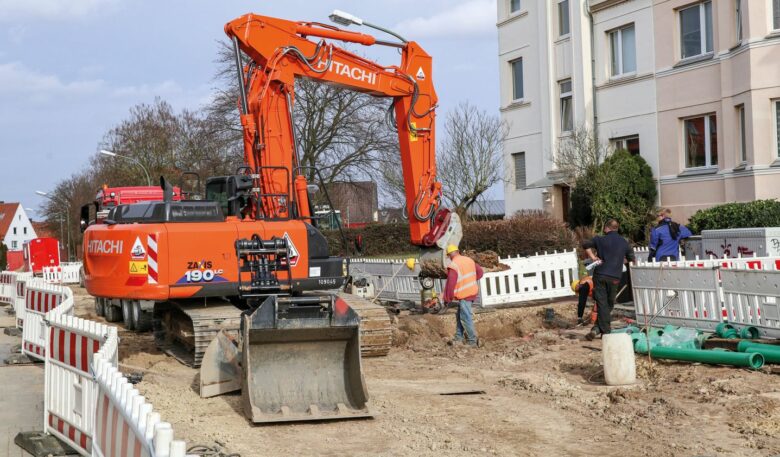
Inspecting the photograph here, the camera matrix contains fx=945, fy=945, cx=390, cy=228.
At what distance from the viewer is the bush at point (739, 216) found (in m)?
20.5

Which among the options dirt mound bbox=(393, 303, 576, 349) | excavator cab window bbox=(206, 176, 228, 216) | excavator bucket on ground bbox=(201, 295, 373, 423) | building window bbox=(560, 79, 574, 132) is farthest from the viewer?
building window bbox=(560, 79, 574, 132)

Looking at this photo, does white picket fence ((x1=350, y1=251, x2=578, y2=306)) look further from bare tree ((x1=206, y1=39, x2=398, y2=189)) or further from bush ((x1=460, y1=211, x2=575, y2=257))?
bare tree ((x1=206, y1=39, x2=398, y2=189))

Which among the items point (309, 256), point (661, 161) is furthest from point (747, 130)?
point (309, 256)

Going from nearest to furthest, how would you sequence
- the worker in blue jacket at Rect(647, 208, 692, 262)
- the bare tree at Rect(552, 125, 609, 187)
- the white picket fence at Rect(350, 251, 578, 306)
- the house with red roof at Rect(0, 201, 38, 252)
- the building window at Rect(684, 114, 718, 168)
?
1. the worker in blue jacket at Rect(647, 208, 692, 262)
2. the white picket fence at Rect(350, 251, 578, 306)
3. the building window at Rect(684, 114, 718, 168)
4. the bare tree at Rect(552, 125, 609, 187)
5. the house with red roof at Rect(0, 201, 38, 252)

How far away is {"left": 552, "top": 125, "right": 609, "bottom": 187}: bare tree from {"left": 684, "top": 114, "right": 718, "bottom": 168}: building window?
92.5 inches

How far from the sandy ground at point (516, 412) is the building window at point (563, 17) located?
18.9 m

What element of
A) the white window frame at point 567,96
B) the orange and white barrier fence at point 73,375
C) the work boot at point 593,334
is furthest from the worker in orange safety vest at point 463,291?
the white window frame at point 567,96

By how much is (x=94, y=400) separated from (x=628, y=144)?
2264 cm

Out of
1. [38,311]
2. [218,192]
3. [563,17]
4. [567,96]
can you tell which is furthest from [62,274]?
[218,192]

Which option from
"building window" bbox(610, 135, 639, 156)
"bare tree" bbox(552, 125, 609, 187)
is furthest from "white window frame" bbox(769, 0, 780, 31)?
"bare tree" bbox(552, 125, 609, 187)

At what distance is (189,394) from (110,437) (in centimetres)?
424

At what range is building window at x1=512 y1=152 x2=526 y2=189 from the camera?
1266 inches

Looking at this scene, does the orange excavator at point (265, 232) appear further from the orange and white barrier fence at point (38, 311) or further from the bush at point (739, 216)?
the bush at point (739, 216)

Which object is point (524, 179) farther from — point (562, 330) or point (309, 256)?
point (309, 256)
